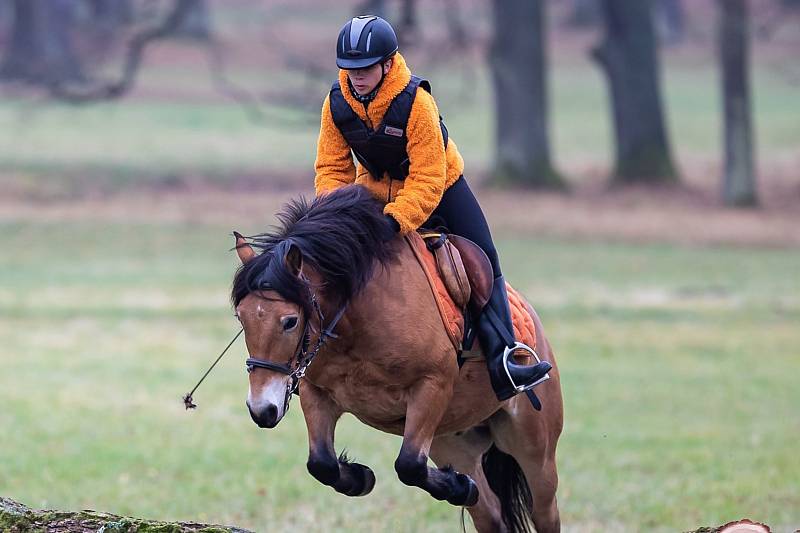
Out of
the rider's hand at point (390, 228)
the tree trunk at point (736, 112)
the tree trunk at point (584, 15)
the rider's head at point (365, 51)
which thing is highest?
the rider's head at point (365, 51)

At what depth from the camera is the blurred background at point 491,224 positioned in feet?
34.1

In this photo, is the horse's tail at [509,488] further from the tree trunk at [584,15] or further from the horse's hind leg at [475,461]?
the tree trunk at [584,15]

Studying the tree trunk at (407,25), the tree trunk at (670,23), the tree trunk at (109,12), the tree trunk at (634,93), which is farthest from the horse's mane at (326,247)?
the tree trunk at (670,23)

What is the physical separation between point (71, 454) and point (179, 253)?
13.3m

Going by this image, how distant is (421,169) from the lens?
592cm

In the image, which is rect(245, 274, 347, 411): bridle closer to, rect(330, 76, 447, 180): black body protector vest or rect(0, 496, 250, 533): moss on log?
rect(0, 496, 250, 533): moss on log

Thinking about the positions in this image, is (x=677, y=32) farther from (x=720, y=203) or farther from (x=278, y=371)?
(x=278, y=371)

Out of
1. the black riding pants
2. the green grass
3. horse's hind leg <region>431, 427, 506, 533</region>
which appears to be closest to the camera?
the black riding pants

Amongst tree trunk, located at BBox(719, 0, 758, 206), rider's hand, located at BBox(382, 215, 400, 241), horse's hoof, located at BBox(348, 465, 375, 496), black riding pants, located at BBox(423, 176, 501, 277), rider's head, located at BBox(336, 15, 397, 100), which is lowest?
tree trunk, located at BBox(719, 0, 758, 206)

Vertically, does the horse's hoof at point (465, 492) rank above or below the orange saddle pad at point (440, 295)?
below

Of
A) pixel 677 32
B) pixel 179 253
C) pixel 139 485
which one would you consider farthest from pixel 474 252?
pixel 677 32

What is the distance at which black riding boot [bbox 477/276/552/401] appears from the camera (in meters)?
6.11

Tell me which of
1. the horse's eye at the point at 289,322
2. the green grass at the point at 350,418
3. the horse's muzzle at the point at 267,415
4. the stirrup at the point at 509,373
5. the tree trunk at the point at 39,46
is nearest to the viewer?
the horse's muzzle at the point at 267,415

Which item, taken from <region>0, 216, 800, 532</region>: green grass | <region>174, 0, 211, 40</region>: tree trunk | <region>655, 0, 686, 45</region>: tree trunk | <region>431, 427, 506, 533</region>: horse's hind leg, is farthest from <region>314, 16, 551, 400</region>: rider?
<region>655, 0, 686, 45</region>: tree trunk
